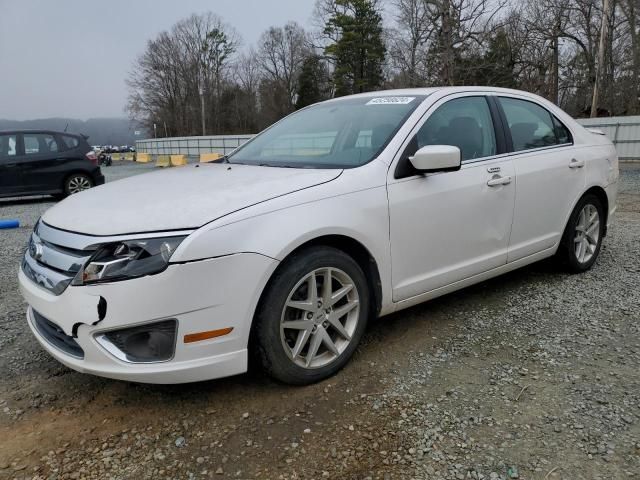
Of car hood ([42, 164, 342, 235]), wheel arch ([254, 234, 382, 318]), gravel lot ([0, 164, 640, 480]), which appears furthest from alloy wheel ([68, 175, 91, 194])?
wheel arch ([254, 234, 382, 318])

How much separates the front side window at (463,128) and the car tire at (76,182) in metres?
9.01

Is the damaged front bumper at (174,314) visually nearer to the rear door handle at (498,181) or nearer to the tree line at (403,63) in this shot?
the rear door handle at (498,181)

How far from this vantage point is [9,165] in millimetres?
9648

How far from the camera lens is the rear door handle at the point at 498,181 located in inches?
130

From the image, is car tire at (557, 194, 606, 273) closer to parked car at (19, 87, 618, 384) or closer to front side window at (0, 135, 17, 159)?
parked car at (19, 87, 618, 384)

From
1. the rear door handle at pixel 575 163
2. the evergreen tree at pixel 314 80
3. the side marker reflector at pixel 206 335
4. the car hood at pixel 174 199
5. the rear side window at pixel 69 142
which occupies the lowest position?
the side marker reflector at pixel 206 335

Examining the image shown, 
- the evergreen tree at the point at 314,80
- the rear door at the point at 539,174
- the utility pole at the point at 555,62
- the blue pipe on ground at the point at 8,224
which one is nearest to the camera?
the rear door at the point at 539,174

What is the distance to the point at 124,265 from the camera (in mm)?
2080

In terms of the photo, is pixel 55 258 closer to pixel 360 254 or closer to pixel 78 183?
pixel 360 254

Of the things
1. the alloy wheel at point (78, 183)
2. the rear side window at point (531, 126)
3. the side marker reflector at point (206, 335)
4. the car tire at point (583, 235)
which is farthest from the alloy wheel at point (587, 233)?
the alloy wheel at point (78, 183)

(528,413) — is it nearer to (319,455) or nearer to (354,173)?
(319,455)

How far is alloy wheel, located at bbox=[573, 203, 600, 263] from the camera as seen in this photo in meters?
4.24

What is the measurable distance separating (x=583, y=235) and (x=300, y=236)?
3.11 m

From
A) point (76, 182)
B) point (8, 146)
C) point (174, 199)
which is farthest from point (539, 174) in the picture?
point (8, 146)
